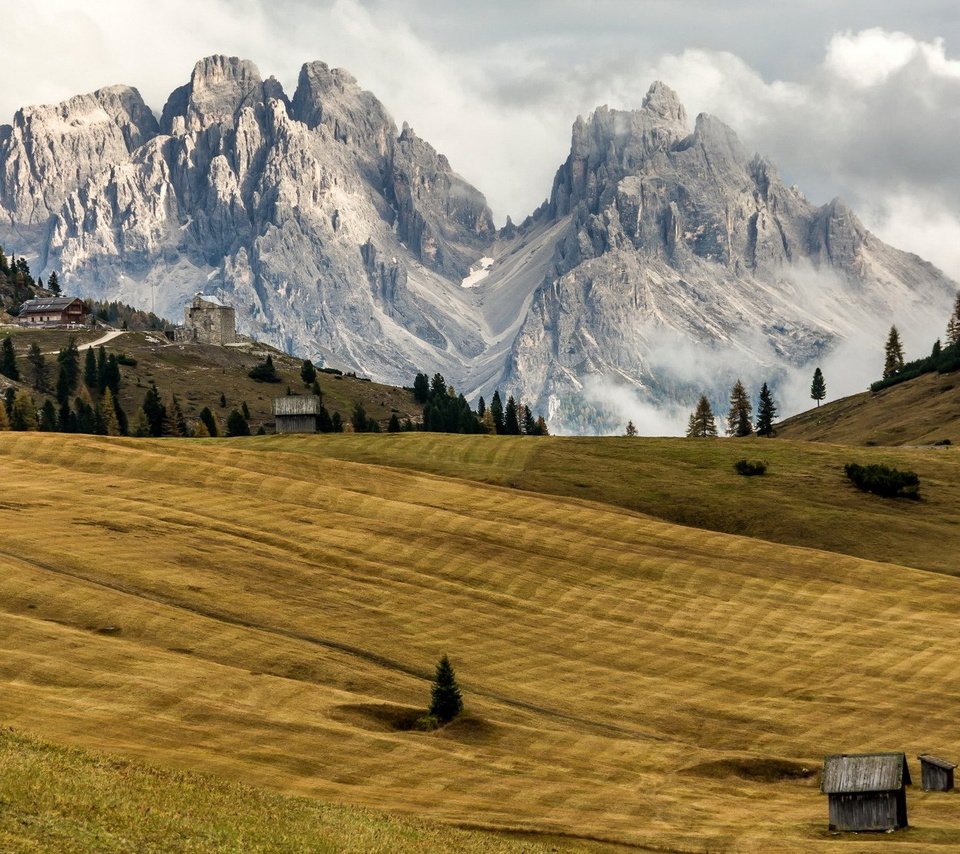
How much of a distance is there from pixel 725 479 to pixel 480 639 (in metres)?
64.7

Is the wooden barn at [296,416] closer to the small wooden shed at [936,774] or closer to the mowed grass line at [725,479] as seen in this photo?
the mowed grass line at [725,479]

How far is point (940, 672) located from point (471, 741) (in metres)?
35.4

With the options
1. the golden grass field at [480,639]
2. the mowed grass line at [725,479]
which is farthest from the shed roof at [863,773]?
the mowed grass line at [725,479]

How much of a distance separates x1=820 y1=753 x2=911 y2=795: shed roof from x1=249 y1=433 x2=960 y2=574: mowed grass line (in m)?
63.5

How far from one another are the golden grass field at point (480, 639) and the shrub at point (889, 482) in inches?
97.7

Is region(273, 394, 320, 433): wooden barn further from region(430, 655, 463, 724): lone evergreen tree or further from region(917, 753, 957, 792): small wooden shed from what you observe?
region(917, 753, 957, 792): small wooden shed

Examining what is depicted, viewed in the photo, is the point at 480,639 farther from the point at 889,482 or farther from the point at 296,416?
the point at 296,416

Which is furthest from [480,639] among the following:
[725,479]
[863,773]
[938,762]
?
[725,479]

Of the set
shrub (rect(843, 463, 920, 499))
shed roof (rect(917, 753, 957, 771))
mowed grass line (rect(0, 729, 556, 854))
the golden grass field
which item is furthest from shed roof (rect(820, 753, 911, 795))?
shrub (rect(843, 463, 920, 499))

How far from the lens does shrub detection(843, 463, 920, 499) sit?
149000mm

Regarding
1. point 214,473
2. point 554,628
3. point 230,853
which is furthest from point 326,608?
point 230,853

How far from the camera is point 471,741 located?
253 feet

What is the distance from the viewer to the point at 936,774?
238 feet

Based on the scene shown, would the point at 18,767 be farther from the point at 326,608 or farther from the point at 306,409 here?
Result: the point at 306,409
